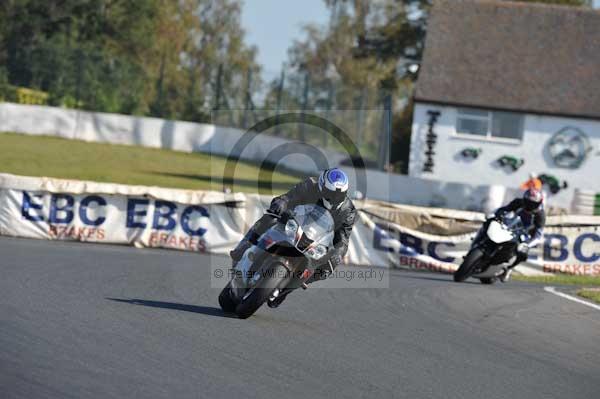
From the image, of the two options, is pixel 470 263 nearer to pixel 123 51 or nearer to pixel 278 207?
pixel 278 207

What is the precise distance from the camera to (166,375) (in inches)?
257

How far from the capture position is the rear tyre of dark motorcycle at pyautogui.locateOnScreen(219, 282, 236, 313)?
9.64m

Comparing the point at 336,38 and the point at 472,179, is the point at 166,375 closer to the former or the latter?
the point at 472,179

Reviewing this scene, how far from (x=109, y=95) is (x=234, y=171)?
24.7 feet

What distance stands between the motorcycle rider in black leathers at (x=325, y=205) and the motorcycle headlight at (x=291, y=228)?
0.26m

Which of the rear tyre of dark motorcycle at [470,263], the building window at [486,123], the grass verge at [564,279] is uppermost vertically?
the building window at [486,123]

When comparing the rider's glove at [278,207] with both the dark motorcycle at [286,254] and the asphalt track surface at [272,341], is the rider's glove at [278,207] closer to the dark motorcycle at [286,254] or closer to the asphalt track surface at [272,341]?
the dark motorcycle at [286,254]

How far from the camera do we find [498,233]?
14695mm

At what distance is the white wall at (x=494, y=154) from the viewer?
39.1m

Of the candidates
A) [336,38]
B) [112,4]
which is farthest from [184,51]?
[112,4]

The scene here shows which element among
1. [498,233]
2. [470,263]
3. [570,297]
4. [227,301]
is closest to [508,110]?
[470,263]

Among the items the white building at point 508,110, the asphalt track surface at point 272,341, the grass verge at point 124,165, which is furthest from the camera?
the white building at point 508,110

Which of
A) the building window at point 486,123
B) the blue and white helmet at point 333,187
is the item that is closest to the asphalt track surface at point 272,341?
the blue and white helmet at point 333,187

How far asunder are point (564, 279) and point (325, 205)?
33.3ft
